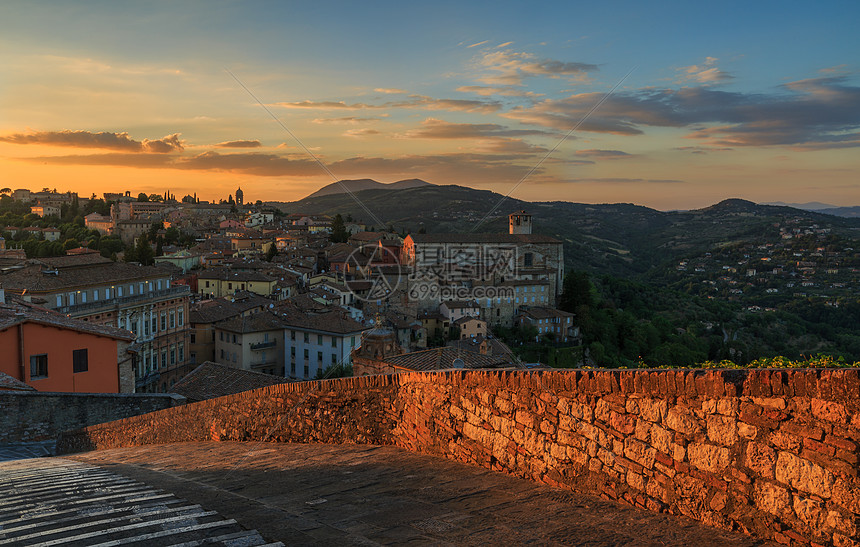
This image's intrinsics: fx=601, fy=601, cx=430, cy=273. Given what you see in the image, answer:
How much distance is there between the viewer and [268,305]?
49.0 meters

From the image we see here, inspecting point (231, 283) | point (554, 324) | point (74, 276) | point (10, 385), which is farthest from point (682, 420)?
point (554, 324)

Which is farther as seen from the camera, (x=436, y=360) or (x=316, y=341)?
(x=316, y=341)

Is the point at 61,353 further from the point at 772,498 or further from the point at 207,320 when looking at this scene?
the point at 207,320

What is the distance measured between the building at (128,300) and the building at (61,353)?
1606cm

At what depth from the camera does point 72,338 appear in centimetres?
1639

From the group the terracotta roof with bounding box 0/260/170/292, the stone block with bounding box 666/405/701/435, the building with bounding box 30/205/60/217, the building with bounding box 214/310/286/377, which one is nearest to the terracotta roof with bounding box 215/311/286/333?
the building with bounding box 214/310/286/377

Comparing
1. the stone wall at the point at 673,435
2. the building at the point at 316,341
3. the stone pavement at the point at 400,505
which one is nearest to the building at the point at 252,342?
the building at the point at 316,341

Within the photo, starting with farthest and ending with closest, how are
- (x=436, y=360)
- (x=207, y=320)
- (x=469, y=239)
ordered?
(x=469, y=239), (x=207, y=320), (x=436, y=360)

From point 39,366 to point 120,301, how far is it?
2272cm

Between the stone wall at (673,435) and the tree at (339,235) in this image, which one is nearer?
the stone wall at (673,435)

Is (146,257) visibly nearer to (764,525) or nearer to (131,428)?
(131,428)

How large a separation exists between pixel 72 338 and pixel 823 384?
58.2ft

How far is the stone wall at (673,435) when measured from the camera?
10.9 feet

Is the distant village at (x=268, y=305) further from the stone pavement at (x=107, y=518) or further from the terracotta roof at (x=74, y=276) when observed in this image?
the stone pavement at (x=107, y=518)
